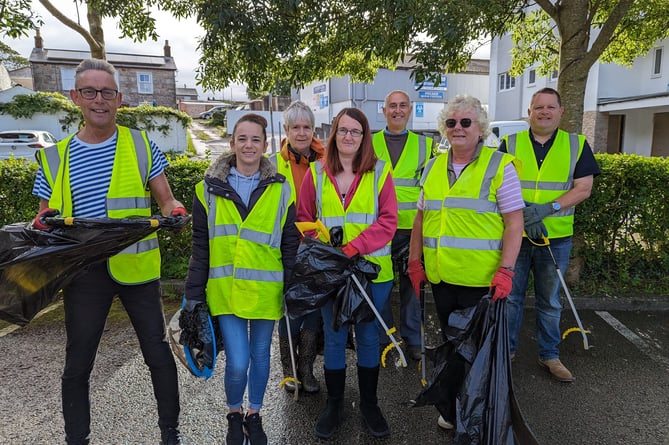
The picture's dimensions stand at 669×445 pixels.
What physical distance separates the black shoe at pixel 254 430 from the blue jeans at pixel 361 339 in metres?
0.51

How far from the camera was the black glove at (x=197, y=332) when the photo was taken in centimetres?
245

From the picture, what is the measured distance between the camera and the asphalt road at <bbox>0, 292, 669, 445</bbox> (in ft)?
9.11

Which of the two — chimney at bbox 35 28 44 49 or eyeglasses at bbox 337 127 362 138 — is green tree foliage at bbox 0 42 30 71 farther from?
eyeglasses at bbox 337 127 362 138

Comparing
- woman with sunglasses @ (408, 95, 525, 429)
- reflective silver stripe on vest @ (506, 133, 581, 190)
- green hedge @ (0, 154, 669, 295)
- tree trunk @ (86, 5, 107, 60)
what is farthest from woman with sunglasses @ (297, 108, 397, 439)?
tree trunk @ (86, 5, 107, 60)

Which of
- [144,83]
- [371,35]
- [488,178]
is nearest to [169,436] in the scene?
[488,178]

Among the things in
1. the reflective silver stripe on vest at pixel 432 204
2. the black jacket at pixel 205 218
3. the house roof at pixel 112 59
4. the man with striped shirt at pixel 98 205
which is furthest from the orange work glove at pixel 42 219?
the house roof at pixel 112 59

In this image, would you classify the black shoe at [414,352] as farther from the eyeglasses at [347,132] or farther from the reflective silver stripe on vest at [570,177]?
the eyeglasses at [347,132]

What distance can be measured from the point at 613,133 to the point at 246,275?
21716mm

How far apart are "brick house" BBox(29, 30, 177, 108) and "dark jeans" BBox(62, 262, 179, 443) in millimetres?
37030

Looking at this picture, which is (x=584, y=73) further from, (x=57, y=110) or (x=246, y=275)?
(x=57, y=110)

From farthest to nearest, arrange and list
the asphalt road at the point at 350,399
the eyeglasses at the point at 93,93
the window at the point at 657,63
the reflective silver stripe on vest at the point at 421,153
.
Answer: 1. the window at the point at 657,63
2. the reflective silver stripe on vest at the point at 421,153
3. the asphalt road at the point at 350,399
4. the eyeglasses at the point at 93,93

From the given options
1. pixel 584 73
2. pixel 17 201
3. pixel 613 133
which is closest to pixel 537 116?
pixel 584 73

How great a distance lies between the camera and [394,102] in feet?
12.1

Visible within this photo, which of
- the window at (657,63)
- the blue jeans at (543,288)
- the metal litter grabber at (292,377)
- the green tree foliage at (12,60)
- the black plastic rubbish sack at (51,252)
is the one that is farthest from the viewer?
the green tree foliage at (12,60)
